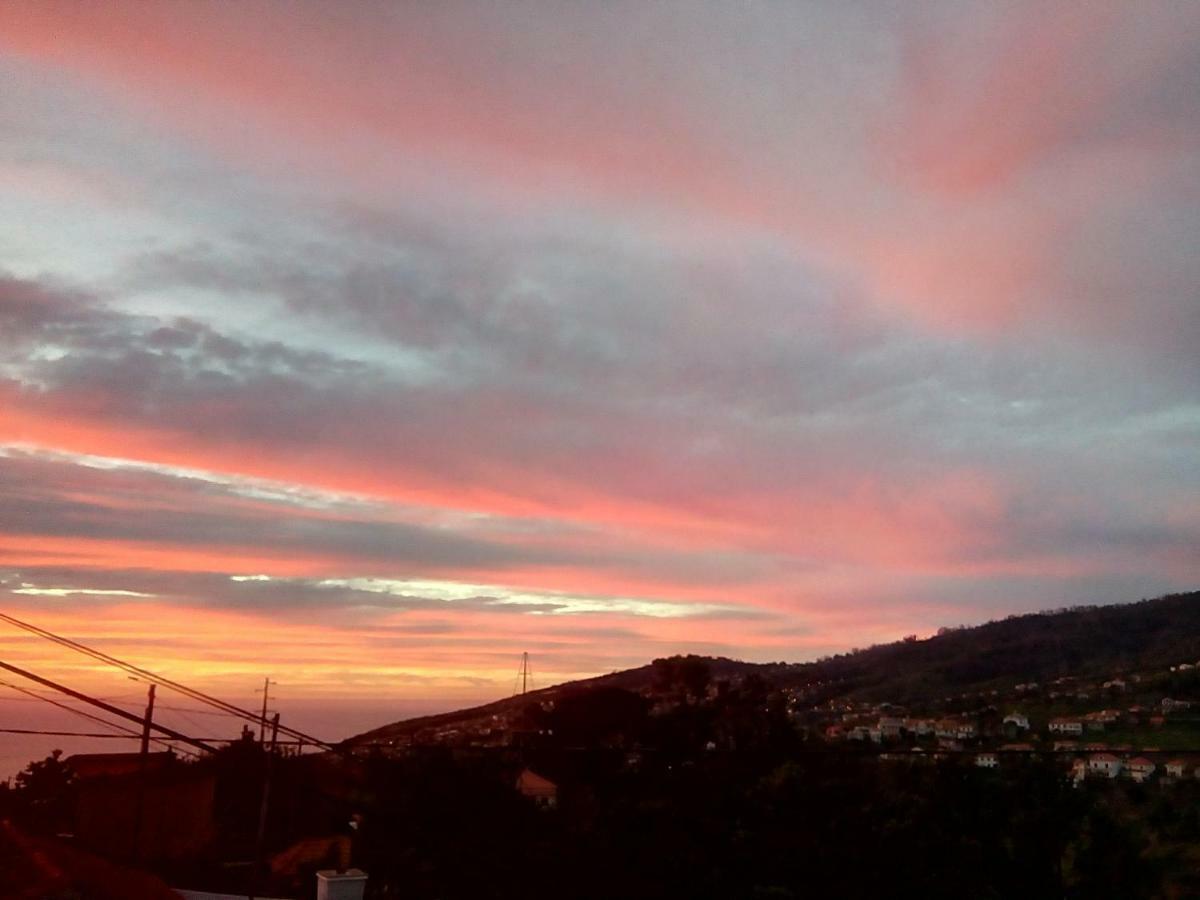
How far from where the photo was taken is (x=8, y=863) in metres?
12.0

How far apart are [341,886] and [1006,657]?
61.7 m

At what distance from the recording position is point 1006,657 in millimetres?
69000

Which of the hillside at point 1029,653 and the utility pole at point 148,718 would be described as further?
the hillside at point 1029,653

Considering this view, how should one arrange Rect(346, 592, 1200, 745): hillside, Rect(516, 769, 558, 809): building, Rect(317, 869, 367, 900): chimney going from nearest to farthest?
Rect(317, 869, 367, 900): chimney
Rect(516, 769, 558, 809): building
Rect(346, 592, 1200, 745): hillside

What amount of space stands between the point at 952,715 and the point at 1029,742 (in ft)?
48.1

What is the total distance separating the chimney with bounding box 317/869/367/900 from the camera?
14.6 metres

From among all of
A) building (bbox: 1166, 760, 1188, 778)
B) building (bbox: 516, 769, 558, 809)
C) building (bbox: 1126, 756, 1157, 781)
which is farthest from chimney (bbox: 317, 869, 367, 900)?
building (bbox: 1166, 760, 1188, 778)

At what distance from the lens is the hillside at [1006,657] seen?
Answer: 61.5m

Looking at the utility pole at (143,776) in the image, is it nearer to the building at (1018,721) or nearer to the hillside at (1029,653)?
the building at (1018,721)

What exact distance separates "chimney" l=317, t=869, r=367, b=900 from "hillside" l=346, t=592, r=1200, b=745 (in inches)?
1505

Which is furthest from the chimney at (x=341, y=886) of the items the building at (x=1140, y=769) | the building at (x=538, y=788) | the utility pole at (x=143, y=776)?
the building at (x=1140, y=769)

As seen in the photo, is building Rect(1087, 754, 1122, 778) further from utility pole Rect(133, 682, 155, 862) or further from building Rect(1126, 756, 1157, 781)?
utility pole Rect(133, 682, 155, 862)

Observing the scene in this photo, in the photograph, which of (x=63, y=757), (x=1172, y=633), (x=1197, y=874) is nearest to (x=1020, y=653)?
(x=1172, y=633)

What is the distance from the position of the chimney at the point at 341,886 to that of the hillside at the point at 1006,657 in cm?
3823
